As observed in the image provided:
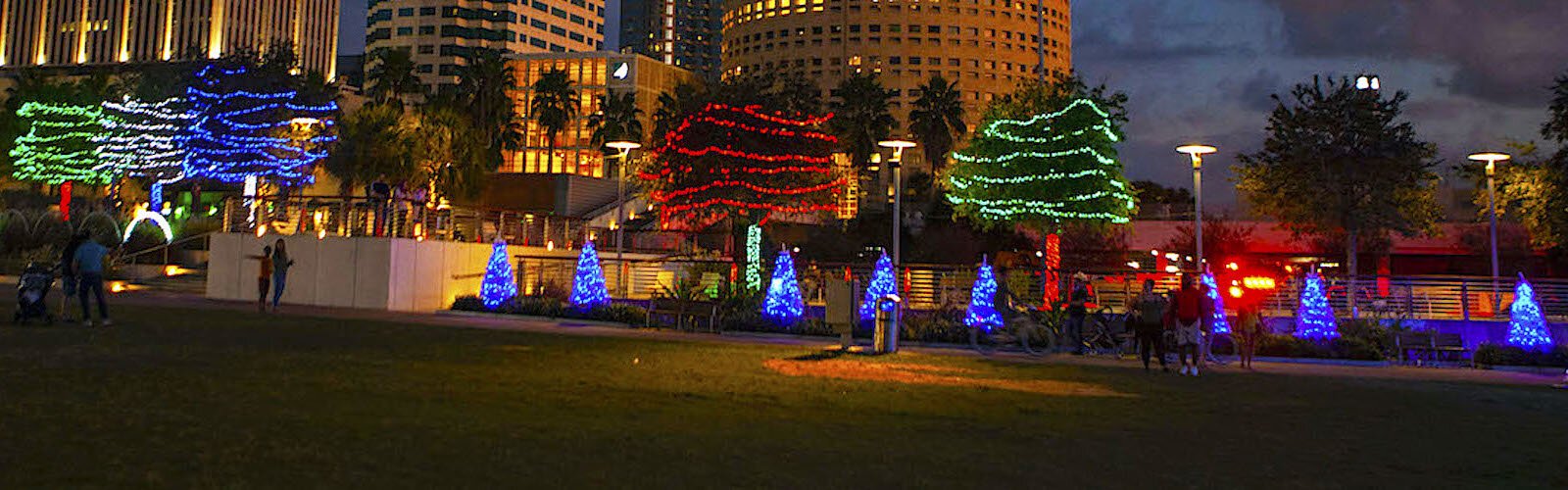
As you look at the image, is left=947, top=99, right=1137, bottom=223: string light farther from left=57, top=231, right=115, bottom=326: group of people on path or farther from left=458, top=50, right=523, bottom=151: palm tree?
left=458, top=50, right=523, bottom=151: palm tree

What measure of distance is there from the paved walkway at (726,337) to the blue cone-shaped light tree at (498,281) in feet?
4.03

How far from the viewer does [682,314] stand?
2280 cm

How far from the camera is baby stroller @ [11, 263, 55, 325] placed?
57.1ft

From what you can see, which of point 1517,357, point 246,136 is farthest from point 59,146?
point 1517,357

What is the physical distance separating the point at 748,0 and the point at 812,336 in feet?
498

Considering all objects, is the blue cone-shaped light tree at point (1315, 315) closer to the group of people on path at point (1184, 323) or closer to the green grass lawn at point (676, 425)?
the group of people on path at point (1184, 323)

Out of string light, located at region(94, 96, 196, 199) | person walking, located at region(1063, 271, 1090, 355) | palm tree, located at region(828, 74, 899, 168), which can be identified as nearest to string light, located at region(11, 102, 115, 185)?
string light, located at region(94, 96, 196, 199)

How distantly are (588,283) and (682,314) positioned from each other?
4.93 meters

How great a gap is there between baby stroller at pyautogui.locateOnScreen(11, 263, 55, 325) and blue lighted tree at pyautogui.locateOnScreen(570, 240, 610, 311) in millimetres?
11362

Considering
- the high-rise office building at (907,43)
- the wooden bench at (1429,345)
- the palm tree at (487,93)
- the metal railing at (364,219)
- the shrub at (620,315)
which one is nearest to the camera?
the wooden bench at (1429,345)

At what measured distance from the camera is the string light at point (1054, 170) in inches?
1556

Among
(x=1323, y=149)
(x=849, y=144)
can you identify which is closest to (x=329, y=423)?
(x=1323, y=149)

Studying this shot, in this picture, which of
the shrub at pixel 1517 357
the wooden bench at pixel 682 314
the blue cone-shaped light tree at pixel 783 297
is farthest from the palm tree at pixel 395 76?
the shrub at pixel 1517 357

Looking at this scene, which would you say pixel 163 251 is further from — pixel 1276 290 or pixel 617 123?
pixel 617 123
